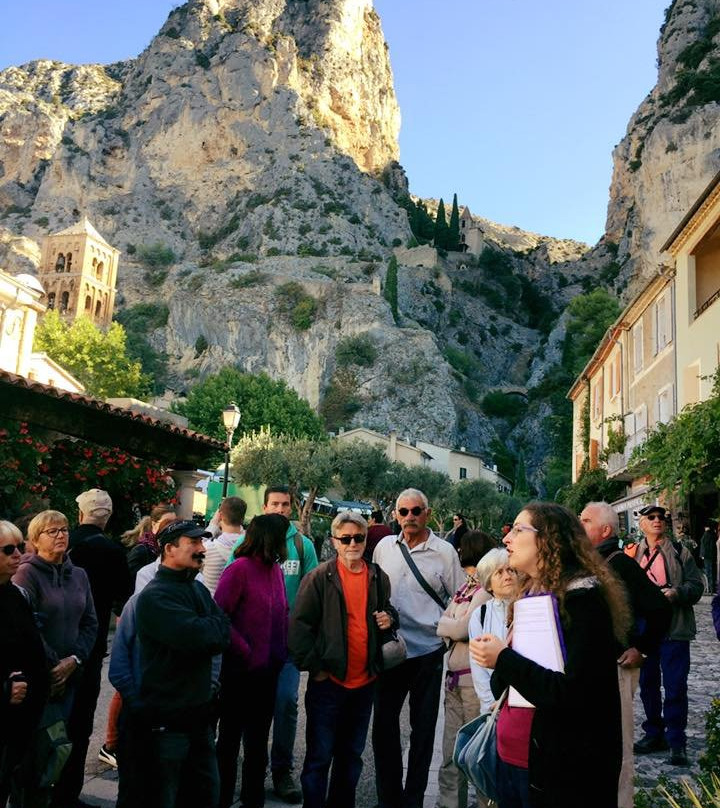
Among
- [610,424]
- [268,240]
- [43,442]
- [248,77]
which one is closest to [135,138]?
[248,77]

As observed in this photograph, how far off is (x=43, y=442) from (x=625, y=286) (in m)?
53.6

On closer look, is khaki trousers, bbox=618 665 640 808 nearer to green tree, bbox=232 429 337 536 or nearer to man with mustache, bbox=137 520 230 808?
man with mustache, bbox=137 520 230 808

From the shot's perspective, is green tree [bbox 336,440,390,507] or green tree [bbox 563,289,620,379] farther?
green tree [bbox 563,289,620,379]

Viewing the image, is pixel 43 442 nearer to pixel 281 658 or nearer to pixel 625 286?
pixel 281 658

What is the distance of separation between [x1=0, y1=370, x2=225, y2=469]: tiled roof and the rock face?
41821 millimetres

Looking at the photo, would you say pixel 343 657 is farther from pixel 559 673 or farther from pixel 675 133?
pixel 675 133

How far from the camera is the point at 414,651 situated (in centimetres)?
453

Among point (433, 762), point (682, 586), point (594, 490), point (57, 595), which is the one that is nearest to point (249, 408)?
point (594, 490)

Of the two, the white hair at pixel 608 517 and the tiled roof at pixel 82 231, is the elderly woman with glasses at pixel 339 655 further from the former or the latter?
the tiled roof at pixel 82 231

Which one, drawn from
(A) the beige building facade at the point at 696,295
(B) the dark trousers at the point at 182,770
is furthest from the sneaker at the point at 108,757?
(A) the beige building facade at the point at 696,295

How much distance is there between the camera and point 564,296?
3620 inches

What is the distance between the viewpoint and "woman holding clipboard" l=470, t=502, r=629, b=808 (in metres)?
2.29

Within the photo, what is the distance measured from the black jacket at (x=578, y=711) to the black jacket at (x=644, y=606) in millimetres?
1896

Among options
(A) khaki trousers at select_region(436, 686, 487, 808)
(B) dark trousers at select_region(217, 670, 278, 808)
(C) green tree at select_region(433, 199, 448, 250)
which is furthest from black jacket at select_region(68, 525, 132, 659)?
(C) green tree at select_region(433, 199, 448, 250)
